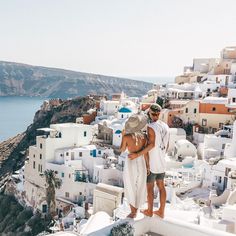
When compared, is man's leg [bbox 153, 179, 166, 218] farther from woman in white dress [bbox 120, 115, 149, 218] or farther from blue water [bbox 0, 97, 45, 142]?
blue water [bbox 0, 97, 45, 142]

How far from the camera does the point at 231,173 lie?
2103 centimetres

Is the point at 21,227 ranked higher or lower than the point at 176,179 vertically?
lower

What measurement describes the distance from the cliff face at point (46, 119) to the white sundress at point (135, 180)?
4285cm

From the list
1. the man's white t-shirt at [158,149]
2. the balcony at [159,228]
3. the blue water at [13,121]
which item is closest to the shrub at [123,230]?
the balcony at [159,228]

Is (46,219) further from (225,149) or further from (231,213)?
(231,213)

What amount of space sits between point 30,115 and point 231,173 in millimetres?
112457

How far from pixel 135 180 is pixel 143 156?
41cm

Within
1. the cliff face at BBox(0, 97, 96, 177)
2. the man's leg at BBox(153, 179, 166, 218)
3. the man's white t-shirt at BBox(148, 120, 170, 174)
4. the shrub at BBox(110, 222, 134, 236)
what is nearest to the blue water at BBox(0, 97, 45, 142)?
the cliff face at BBox(0, 97, 96, 177)

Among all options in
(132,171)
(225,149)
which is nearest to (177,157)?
(225,149)

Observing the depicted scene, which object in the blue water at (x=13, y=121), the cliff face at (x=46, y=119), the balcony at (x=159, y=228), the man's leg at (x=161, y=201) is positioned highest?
the man's leg at (x=161, y=201)

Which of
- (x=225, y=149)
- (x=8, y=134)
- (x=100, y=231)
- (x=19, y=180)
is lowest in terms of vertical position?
(x=8, y=134)

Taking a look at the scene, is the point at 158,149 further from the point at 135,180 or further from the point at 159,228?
the point at 159,228

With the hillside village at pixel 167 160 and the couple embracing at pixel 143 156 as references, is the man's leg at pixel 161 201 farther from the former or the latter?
the hillside village at pixel 167 160

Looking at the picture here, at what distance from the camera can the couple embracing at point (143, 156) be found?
6.50 meters
